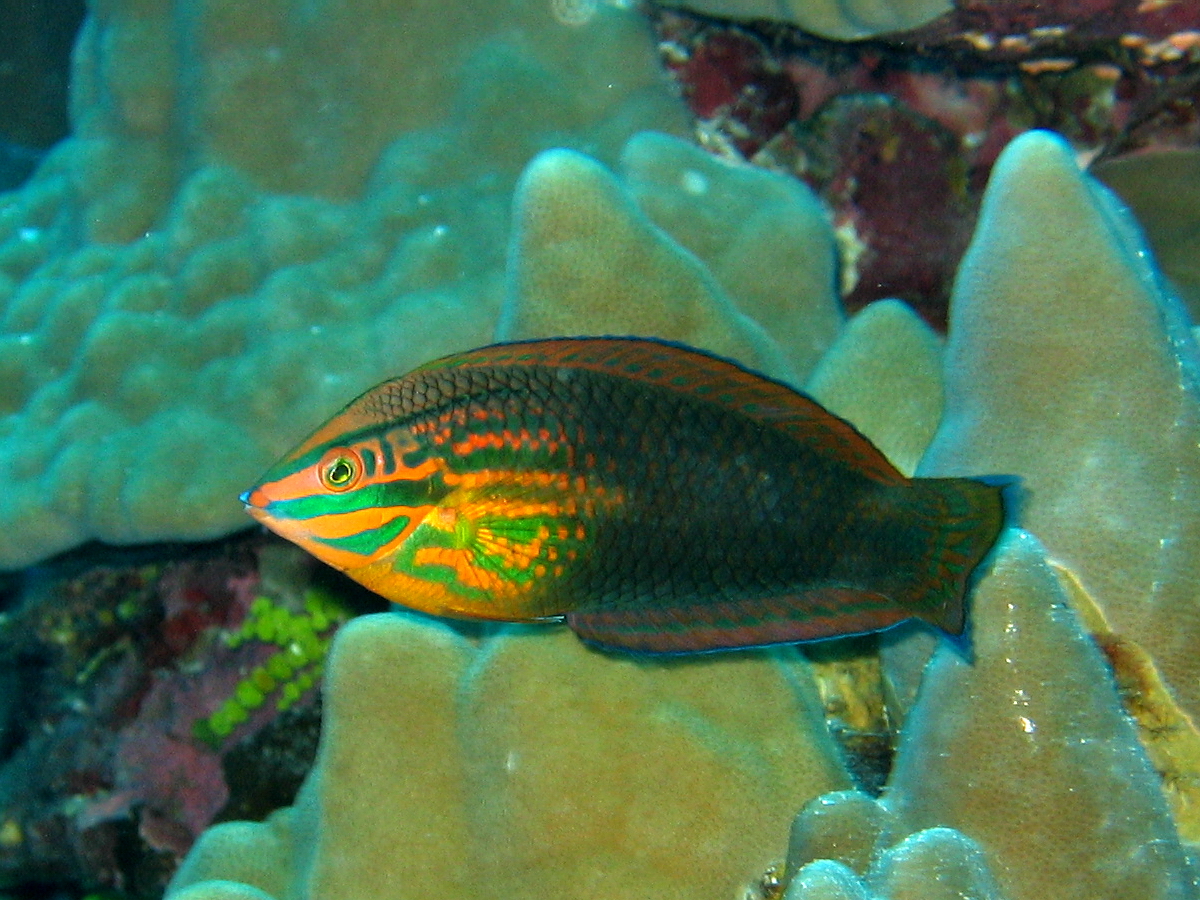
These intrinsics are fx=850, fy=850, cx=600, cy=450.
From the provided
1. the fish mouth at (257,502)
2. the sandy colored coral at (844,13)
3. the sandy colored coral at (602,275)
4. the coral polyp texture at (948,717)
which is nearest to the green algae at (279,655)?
the coral polyp texture at (948,717)

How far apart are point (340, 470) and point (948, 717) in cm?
151

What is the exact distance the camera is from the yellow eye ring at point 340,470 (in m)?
1.68

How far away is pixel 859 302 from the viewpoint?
177 inches

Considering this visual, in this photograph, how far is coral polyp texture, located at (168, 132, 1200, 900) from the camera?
194cm

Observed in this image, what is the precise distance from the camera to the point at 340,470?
5.54 feet

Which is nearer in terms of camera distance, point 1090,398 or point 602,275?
point 1090,398

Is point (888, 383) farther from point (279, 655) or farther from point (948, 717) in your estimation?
point (279, 655)

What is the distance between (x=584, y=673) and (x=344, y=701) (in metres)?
0.74

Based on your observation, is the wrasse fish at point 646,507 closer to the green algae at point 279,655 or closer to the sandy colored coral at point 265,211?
the sandy colored coral at point 265,211

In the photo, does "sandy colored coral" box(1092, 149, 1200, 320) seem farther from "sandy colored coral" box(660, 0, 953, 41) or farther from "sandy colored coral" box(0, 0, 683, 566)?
"sandy colored coral" box(0, 0, 683, 566)

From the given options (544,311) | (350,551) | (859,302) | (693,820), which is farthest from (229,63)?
(693,820)

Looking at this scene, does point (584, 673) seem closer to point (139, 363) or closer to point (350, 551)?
point (350, 551)

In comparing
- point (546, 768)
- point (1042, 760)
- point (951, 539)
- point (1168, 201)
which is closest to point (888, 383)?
point (951, 539)

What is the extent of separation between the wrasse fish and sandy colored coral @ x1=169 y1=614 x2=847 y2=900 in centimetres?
55
